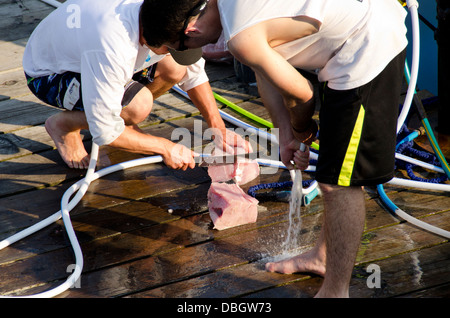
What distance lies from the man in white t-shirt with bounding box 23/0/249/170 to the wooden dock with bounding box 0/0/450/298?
0.69 feet

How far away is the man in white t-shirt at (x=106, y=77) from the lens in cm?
239

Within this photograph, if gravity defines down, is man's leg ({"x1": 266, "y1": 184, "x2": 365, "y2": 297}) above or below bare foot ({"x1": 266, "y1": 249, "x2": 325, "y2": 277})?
above

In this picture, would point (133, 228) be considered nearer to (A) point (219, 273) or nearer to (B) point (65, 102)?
(A) point (219, 273)

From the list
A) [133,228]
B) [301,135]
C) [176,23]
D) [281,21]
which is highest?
[281,21]

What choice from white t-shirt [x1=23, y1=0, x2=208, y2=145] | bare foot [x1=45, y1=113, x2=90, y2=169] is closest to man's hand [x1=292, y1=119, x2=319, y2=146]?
white t-shirt [x1=23, y1=0, x2=208, y2=145]

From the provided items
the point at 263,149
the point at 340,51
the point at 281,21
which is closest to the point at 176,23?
the point at 281,21

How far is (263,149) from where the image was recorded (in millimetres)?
3152

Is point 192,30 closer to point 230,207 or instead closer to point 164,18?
point 164,18

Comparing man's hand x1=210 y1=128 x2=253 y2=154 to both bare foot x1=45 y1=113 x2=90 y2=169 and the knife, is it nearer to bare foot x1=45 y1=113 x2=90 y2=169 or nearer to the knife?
the knife

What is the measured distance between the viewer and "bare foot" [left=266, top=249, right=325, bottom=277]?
7.27 feet

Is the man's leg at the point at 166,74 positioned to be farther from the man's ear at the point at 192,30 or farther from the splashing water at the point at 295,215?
the man's ear at the point at 192,30

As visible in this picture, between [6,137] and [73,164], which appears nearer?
[73,164]

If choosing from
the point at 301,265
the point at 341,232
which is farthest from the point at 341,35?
the point at 301,265

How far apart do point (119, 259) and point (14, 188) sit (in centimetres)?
88
